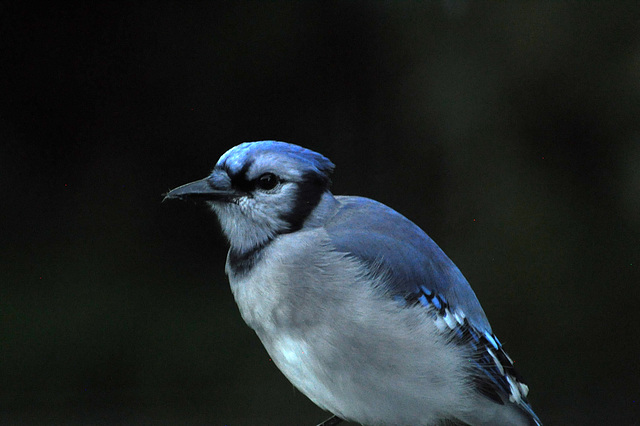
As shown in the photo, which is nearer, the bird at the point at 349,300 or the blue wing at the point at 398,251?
the bird at the point at 349,300

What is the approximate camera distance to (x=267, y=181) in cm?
150

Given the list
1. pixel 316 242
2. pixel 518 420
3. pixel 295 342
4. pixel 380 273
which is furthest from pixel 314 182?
pixel 518 420

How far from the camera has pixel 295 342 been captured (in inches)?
56.5

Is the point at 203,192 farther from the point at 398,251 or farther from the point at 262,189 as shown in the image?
the point at 398,251

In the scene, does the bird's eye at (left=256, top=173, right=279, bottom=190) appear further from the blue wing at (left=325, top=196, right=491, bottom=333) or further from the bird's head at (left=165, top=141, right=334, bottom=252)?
the blue wing at (left=325, top=196, right=491, bottom=333)

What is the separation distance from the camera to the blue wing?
153cm

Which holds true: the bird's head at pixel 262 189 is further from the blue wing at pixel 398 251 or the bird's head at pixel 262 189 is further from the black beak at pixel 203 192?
the blue wing at pixel 398 251

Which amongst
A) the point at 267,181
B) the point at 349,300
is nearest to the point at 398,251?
the point at 349,300

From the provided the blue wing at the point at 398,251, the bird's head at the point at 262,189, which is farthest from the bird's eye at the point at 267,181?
the blue wing at the point at 398,251

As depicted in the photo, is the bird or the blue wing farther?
the blue wing

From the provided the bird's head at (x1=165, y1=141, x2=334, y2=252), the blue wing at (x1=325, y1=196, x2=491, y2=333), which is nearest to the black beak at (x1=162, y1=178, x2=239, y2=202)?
the bird's head at (x1=165, y1=141, x2=334, y2=252)

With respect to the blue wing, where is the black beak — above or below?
above

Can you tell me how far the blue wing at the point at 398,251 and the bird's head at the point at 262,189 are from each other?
0.10m

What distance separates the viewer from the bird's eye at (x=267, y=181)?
149 centimetres
